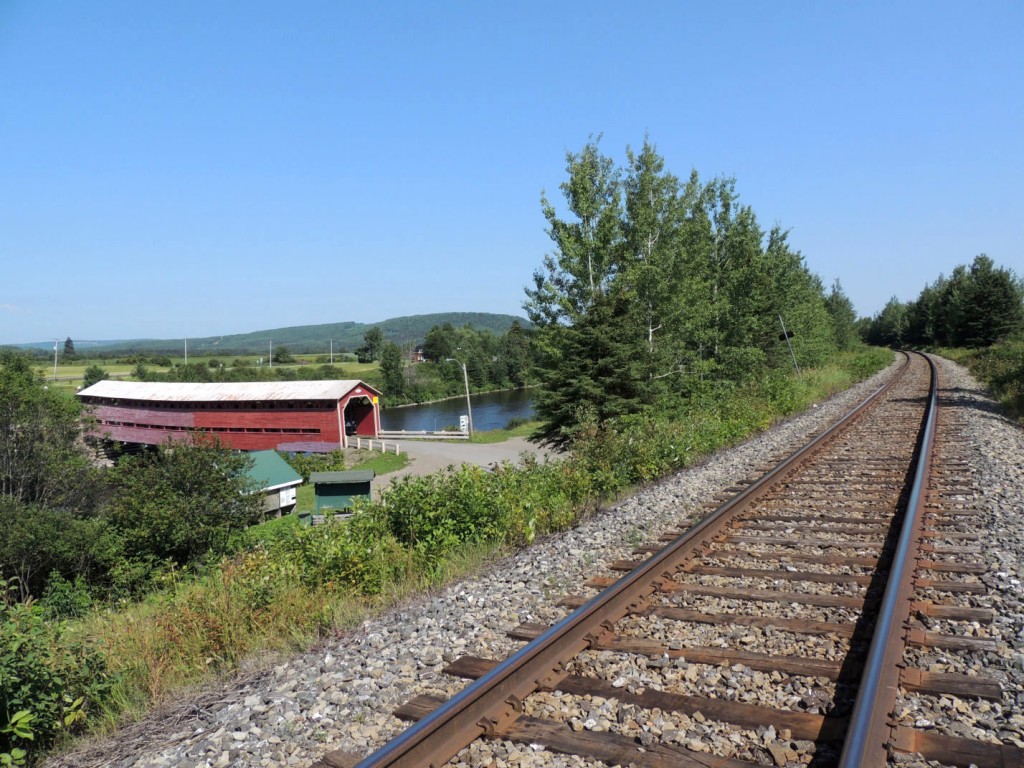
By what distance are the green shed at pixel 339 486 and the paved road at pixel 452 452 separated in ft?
28.1

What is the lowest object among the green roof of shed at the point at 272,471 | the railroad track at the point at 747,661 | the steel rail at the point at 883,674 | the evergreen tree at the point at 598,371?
the green roof of shed at the point at 272,471

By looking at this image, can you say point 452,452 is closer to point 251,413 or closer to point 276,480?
point 276,480

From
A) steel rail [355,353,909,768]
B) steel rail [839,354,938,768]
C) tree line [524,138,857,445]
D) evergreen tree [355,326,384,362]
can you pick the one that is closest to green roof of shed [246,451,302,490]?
tree line [524,138,857,445]

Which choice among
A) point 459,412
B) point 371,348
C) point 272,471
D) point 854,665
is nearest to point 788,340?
point 272,471

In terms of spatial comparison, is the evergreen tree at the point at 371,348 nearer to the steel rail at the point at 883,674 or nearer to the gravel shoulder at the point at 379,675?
the gravel shoulder at the point at 379,675

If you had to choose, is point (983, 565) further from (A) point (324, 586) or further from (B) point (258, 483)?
(B) point (258, 483)

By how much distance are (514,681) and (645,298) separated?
71.7 ft

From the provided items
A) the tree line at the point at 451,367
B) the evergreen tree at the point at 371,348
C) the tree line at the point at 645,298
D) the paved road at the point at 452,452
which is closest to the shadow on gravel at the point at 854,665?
the tree line at the point at 645,298

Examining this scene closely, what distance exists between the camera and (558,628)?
12.6ft

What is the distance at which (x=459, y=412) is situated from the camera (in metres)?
87.2

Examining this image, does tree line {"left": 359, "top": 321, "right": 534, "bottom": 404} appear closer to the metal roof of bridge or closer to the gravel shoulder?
the metal roof of bridge

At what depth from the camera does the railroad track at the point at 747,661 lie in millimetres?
2818

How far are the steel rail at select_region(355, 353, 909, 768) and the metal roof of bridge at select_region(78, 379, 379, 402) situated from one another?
4106 cm

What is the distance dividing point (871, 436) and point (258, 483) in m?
19.9
